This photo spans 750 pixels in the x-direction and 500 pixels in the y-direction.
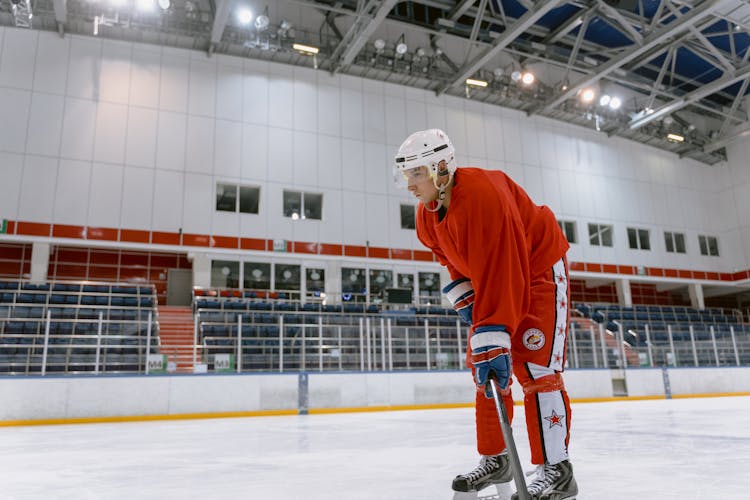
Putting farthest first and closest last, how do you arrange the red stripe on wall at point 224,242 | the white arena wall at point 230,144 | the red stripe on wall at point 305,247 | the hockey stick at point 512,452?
the red stripe on wall at point 305,247 < the red stripe on wall at point 224,242 < the white arena wall at point 230,144 < the hockey stick at point 512,452

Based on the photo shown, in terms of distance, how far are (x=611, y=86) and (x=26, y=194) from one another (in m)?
22.6

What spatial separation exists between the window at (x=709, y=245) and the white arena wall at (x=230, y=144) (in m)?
3.43

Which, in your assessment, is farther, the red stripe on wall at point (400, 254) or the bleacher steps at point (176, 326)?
the red stripe on wall at point (400, 254)

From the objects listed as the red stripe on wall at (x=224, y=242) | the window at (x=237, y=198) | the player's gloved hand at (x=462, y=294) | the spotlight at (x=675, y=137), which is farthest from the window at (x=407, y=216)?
the player's gloved hand at (x=462, y=294)

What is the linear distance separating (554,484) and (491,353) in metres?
0.55

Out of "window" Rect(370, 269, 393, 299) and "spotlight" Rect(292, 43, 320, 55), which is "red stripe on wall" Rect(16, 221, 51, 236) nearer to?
"spotlight" Rect(292, 43, 320, 55)

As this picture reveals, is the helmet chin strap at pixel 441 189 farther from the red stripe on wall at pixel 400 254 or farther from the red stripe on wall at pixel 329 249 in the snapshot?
the red stripe on wall at pixel 400 254

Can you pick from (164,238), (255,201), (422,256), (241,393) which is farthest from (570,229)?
(241,393)

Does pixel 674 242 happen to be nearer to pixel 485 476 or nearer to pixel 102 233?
pixel 102 233

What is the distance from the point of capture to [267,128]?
17.8 m

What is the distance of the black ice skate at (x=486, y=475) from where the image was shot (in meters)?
2.09

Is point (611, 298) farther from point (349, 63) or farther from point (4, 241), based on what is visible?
point (4, 241)

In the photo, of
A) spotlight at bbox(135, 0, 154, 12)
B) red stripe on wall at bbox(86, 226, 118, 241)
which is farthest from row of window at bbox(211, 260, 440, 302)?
spotlight at bbox(135, 0, 154, 12)

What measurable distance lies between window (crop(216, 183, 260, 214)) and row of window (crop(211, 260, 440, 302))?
5.54 feet
